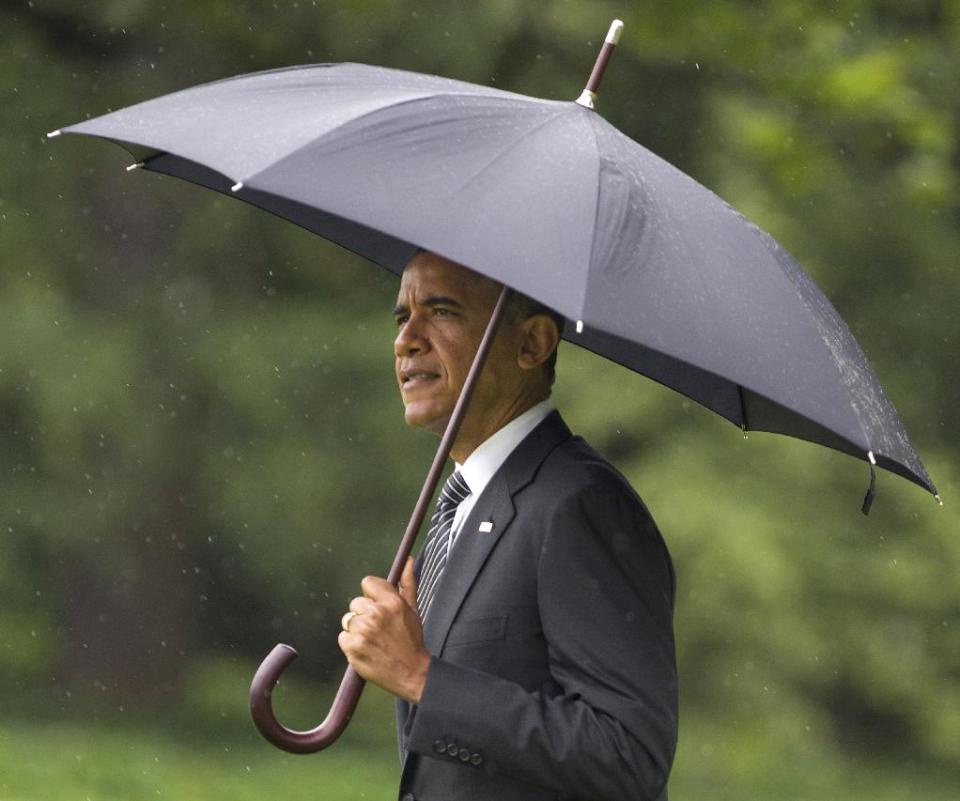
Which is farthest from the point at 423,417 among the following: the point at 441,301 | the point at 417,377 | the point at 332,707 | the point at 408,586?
the point at 332,707

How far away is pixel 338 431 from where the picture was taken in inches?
472

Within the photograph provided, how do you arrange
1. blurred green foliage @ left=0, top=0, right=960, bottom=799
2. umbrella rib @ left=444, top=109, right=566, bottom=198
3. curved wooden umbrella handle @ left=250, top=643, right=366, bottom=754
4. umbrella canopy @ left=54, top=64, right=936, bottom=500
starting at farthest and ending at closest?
blurred green foliage @ left=0, top=0, right=960, bottom=799 → curved wooden umbrella handle @ left=250, top=643, right=366, bottom=754 → umbrella rib @ left=444, top=109, right=566, bottom=198 → umbrella canopy @ left=54, top=64, right=936, bottom=500

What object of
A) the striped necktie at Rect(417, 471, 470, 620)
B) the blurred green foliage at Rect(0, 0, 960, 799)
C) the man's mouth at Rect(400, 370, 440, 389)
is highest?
the man's mouth at Rect(400, 370, 440, 389)

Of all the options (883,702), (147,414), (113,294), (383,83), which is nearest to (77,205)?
(113,294)

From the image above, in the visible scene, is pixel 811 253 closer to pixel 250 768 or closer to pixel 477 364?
pixel 250 768

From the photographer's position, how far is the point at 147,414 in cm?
1170

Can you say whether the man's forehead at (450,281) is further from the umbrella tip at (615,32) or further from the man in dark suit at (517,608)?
the umbrella tip at (615,32)

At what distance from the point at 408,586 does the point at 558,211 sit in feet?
2.33

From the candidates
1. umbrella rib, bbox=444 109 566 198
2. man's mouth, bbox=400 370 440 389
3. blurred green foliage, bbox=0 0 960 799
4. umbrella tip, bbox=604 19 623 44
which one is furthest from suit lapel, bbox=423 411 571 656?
blurred green foliage, bbox=0 0 960 799

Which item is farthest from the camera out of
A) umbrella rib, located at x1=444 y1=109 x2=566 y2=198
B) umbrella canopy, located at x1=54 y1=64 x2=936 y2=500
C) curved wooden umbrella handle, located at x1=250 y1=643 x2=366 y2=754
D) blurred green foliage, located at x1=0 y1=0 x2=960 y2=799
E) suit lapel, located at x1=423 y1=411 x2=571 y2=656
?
blurred green foliage, located at x1=0 y1=0 x2=960 y2=799

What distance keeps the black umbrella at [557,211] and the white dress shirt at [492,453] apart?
A: 236 mm

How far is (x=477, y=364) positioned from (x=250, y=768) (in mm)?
7484

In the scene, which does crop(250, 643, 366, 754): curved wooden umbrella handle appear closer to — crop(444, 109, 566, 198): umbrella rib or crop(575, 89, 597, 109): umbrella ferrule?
crop(444, 109, 566, 198): umbrella rib

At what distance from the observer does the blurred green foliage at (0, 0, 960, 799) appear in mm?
10789
